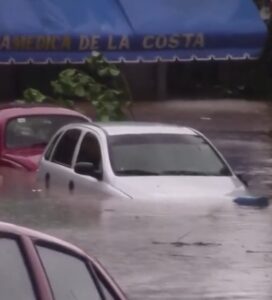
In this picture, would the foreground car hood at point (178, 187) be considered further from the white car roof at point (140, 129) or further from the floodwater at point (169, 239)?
the white car roof at point (140, 129)

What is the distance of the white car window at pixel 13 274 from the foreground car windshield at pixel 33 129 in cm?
1291

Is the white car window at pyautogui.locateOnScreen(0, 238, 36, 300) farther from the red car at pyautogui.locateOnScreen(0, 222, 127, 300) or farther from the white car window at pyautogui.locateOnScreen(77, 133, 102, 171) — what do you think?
the white car window at pyautogui.locateOnScreen(77, 133, 102, 171)

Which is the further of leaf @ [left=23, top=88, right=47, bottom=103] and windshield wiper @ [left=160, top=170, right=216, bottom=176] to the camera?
leaf @ [left=23, top=88, right=47, bottom=103]

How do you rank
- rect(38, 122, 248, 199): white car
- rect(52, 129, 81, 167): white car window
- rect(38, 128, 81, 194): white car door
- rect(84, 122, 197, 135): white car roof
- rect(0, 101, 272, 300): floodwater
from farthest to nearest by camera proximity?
rect(52, 129, 81, 167): white car window, rect(38, 128, 81, 194): white car door, rect(84, 122, 197, 135): white car roof, rect(38, 122, 248, 199): white car, rect(0, 101, 272, 300): floodwater

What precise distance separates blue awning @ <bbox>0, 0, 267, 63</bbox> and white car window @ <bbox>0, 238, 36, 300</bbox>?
2482 cm

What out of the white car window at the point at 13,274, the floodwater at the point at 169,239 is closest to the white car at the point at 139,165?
the floodwater at the point at 169,239

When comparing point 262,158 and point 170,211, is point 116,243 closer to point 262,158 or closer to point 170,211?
point 170,211

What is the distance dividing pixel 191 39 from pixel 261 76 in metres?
6.08

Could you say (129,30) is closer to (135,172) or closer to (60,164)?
(60,164)

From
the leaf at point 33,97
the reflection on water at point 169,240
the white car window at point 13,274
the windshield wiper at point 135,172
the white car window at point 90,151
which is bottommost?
the leaf at point 33,97

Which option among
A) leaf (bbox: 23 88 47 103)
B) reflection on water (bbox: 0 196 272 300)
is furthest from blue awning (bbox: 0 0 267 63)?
reflection on water (bbox: 0 196 272 300)

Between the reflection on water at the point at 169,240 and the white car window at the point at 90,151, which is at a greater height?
the reflection on water at the point at 169,240

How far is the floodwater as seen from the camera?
993cm

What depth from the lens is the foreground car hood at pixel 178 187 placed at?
14164 millimetres
